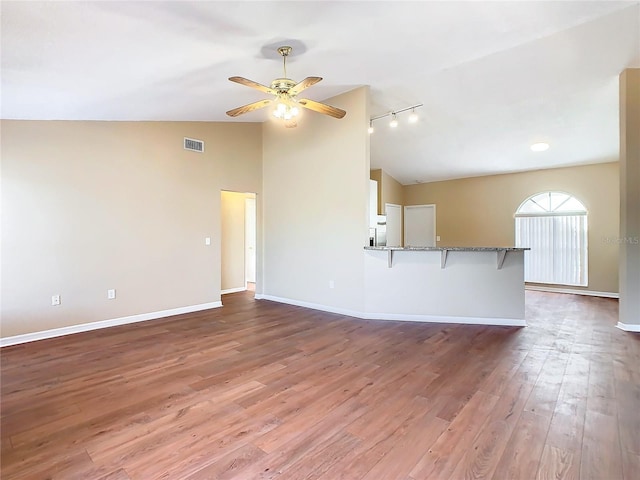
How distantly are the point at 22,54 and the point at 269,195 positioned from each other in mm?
3827

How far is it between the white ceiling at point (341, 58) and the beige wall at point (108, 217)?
0.34 m

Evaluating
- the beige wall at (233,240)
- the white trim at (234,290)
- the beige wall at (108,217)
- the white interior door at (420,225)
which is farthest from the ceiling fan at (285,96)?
the white interior door at (420,225)

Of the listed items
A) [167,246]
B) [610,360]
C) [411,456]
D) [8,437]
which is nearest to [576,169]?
[610,360]

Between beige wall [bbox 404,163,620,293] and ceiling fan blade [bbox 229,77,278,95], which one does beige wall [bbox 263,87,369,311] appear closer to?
ceiling fan blade [bbox 229,77,278,95]

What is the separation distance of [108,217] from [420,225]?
7.12 metres

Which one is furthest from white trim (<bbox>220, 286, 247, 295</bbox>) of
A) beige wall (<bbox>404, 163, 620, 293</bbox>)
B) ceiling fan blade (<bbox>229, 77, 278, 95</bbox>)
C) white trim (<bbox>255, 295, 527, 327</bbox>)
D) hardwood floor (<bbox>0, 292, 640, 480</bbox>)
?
beige wall (<bbox>404, 163, 620, 293</bbox>)

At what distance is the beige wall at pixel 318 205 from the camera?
4652 mm

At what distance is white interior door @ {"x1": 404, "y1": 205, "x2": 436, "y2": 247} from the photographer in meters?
8.45

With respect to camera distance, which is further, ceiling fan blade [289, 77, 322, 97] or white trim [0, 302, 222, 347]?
white trim [0, 302, 222, 347]

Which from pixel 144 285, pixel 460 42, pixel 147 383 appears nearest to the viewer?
pixel 147 383

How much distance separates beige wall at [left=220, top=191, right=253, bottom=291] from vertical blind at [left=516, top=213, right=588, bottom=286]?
6235 millimetres

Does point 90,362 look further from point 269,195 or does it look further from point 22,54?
point 269,195

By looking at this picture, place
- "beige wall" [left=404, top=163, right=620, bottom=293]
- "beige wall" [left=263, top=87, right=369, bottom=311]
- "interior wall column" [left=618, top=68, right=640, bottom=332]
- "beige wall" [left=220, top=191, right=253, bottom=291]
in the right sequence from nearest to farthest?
"interior wall column" [left=618, top=68, right=640, bottom=332]
"beige wall" [left=263, top=87, right=369, bottom=311]
"beige wall" [left=404, top=163, right=620, bottom=293]
"beige wall" [left=220, top=191, right=253, bottom=291]

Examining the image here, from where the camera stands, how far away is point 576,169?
6492mm
